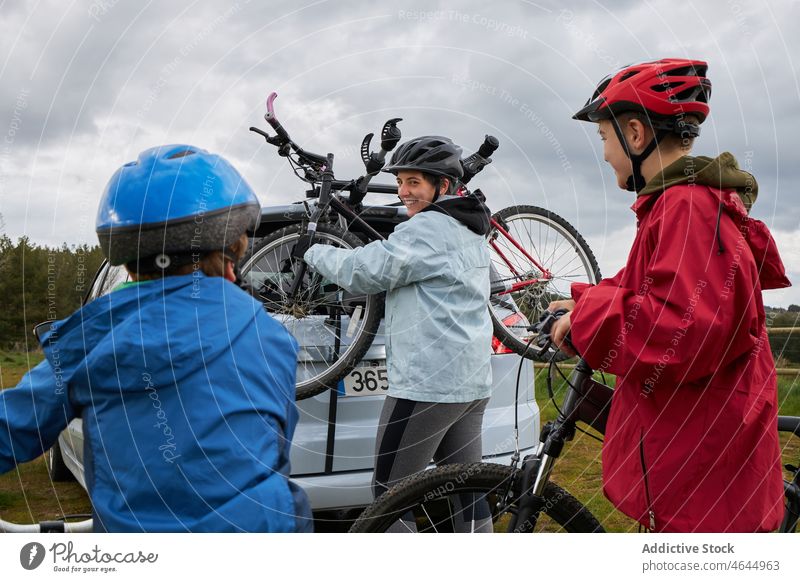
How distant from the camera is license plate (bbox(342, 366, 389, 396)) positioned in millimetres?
2938

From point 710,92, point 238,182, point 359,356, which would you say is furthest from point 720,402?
point 359,356

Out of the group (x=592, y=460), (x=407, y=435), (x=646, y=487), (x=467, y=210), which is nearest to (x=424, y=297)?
(x=467, y=210)

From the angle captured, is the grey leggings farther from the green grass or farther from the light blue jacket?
the green grass

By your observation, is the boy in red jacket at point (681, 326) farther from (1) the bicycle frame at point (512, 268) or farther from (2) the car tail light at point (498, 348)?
(1) the bicycle frame at point (512, 268)

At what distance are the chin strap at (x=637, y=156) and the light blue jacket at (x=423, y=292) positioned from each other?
795 millimetres

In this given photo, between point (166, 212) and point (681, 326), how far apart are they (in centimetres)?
110

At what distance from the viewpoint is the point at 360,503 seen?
2938 millimetres

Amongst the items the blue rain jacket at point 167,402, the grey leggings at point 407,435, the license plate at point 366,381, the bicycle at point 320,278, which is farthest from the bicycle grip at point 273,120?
the blue rain jacket at point 167,402

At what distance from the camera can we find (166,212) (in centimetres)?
129

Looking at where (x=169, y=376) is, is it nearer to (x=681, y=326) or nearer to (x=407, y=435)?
(x=681, y=326)

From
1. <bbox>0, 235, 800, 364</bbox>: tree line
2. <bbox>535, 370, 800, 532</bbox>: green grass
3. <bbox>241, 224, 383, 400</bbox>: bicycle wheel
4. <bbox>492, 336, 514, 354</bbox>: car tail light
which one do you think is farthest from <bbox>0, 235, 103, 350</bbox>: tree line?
<bbox>492, 336, 514, 354</bbox>: car tail light

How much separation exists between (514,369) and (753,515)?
1.54m

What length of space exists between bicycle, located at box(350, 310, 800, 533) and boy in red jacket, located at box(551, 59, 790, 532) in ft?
0.56

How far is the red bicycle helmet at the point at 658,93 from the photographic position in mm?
1824
